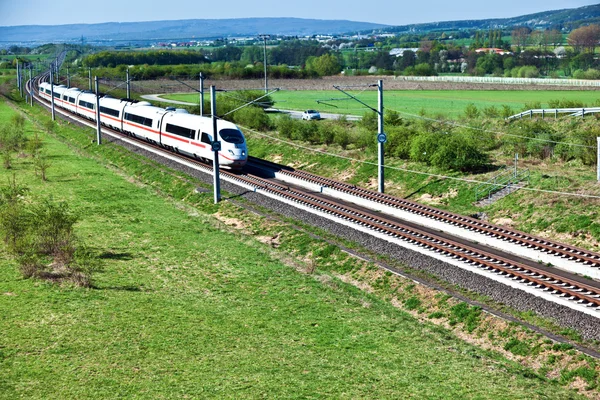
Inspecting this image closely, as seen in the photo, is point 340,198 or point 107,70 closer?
point 340,198

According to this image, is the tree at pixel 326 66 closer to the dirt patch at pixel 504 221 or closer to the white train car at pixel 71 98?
the white train car at pixel 71 98

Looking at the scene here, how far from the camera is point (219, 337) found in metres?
23.2

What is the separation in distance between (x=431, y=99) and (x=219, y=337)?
8608 cm

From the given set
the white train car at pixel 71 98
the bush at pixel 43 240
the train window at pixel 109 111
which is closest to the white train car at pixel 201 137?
the train window at pixel 109 111

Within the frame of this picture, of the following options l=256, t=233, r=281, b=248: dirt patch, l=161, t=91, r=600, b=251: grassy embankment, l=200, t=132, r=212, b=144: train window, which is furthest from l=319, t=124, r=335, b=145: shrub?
l=256, t=233, r=281, b=248: dirt patch

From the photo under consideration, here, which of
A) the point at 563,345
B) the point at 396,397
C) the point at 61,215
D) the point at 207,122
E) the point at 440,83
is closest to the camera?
the point at 396,397

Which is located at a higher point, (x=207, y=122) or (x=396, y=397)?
(x=207, y=122)

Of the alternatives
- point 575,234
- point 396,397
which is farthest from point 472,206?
point 396,397

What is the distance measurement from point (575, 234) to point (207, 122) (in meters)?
24.6

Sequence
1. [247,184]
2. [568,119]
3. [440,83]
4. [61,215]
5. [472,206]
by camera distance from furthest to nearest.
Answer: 1. [440,83]
2. [568,119]
3. [247,184]
4. [472,206]
5. [61,215]

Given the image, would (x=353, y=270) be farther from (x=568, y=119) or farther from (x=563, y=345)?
(x=568, y=119)

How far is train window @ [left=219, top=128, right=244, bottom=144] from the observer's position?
4731cm

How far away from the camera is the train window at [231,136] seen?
1863 inches

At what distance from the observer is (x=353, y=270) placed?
98.0 ft
